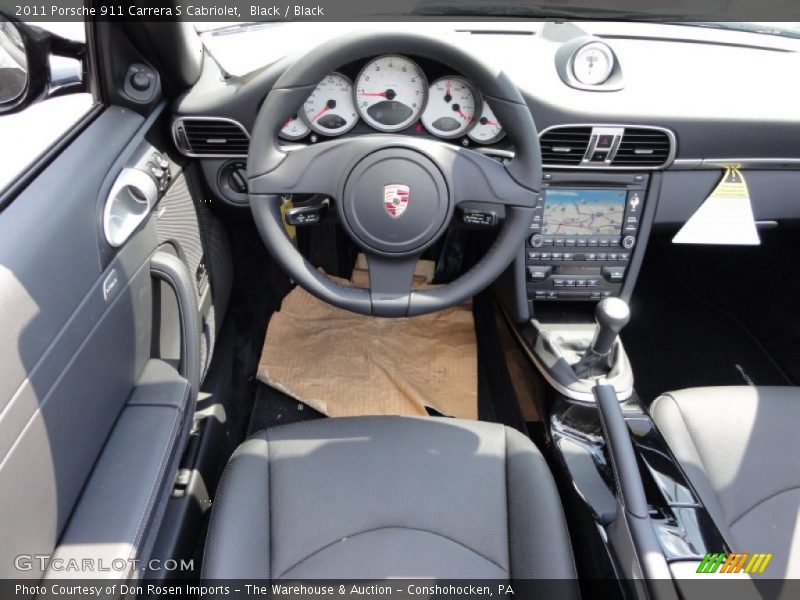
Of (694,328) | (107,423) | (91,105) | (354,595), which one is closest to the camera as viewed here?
(354,595)

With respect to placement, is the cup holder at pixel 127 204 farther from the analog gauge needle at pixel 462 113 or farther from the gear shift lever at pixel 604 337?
the gear shift lever at pixel 604 337

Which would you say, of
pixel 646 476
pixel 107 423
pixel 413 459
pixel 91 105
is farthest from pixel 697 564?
pixel 91 105

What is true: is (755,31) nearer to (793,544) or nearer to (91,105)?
(793,544)

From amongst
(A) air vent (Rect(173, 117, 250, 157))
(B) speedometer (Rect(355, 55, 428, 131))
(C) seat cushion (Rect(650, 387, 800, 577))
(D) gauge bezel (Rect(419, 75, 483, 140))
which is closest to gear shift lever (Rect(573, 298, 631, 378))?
(C) seat cushion (Rect(650, 387, 800, 577))

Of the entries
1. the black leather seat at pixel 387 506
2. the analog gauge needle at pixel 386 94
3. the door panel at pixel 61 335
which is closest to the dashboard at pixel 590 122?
the analog gauge needle at pixel 386 94

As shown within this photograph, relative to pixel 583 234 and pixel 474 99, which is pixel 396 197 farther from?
pixel 583 234

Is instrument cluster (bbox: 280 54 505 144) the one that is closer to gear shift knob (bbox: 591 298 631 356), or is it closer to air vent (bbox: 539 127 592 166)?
air vent (bbox: 539 127 592 166)

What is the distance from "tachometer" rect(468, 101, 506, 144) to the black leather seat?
0.60 metres

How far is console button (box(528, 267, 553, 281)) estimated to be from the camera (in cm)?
166

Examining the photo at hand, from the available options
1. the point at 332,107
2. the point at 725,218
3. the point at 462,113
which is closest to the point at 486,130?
the point at 462,113

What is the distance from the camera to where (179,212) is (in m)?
1.52

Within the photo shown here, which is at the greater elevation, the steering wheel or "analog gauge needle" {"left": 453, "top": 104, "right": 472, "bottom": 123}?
"analog gauge needle" {"left": 453, "top": 104, "right": 472, "bottom": 123}

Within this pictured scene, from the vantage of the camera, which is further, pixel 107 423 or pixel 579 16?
pixel 579 16

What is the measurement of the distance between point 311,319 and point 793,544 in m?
1.48
